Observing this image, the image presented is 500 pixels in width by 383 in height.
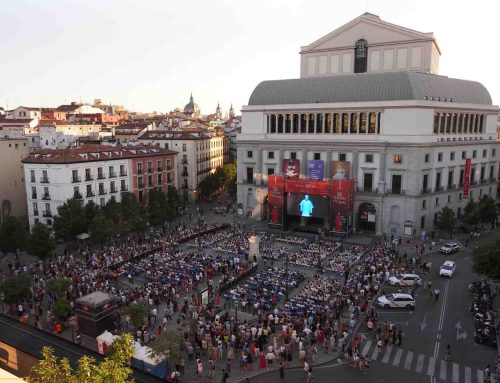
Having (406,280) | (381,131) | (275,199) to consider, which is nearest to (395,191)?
(381,131)

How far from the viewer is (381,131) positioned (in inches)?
2292

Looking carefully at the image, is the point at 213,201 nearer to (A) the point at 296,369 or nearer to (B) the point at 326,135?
(B) the point at 326,135

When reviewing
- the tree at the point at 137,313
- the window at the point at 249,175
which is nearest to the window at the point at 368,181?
the window at the point at 249,175

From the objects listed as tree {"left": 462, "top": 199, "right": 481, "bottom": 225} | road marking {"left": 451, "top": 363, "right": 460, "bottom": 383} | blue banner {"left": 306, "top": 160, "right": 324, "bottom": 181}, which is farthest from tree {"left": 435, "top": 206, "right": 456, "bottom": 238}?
road marking {"left": 451, "top": 363, "right": 460, "bottom": 383}

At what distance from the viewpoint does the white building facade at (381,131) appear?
5700 cm

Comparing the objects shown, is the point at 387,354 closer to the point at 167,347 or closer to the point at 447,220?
the point at 167,347

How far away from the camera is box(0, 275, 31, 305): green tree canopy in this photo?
32.0 meters

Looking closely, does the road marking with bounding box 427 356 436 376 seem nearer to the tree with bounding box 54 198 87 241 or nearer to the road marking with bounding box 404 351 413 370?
the road marking with bounding box 404 351 413 370

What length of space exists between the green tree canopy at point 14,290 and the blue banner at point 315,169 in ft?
129

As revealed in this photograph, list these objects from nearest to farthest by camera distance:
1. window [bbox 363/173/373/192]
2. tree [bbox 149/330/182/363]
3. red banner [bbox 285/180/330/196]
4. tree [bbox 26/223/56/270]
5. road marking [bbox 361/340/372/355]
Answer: tree [bbox 149/330/182/363]
road marking [bbox 361/340/372/355]
tree [bbox 26/223/56/270]
red banner [bbox 285/180/330/196]
window [bbox 363/173/373/192]

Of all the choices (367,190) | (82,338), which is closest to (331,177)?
(367,190)

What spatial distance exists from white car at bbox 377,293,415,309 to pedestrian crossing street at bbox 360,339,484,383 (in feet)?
19.6

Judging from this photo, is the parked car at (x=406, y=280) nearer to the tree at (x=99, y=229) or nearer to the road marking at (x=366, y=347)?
the road marking at (x=366, y=347)

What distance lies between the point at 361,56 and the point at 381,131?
1782 cm
